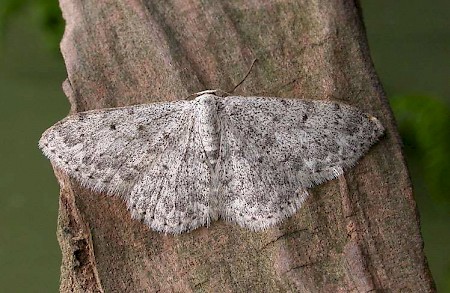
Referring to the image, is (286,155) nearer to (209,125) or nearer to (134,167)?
(209,125)

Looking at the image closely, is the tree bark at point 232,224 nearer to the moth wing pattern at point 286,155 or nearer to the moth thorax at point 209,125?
the moth wing pattern at point 286,155

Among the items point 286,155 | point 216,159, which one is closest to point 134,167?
point 216,159

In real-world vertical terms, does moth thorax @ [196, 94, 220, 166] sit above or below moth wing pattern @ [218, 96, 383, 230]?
above

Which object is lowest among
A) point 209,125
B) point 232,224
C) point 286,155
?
point 232,224

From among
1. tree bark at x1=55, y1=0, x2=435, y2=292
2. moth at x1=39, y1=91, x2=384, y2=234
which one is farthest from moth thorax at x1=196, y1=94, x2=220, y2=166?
tree bark at x1=55, y1=0, x2=435, y2=292

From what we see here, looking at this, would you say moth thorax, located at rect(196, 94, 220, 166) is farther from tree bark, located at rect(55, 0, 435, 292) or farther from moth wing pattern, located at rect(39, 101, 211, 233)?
tree bark, located at rect(55, 0, 435, 292)
